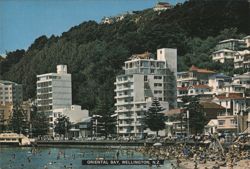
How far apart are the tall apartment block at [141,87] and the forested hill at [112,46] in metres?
2.22

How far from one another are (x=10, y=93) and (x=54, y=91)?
10.6 ft

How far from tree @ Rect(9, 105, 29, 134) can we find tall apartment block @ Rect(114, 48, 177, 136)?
675 centimetres

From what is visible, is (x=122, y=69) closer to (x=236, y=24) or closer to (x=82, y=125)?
(x=82, y=125)

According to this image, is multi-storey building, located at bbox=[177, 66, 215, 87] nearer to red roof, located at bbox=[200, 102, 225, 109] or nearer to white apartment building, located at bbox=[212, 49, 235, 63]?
white apartment building, located at bbox=[212, 49, 235, 63]

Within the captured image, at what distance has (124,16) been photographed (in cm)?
6450

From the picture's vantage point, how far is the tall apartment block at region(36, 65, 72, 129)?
43.1 meters

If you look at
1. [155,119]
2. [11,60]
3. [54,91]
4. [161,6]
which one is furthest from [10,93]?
[161,6]

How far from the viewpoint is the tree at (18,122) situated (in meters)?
39.8

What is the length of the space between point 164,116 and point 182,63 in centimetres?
1044

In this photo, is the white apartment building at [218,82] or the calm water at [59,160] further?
the white apartment building at [218,82]

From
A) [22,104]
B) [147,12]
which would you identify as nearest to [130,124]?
[22,104]

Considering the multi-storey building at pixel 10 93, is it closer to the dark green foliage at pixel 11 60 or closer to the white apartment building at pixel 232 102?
the dark green foliage at pixel 11 60

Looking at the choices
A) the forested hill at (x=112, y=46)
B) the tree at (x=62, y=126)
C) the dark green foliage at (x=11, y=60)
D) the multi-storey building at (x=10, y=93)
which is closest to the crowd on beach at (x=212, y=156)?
the tree at (x=62, y=126)

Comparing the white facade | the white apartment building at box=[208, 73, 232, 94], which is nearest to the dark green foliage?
the white facade
